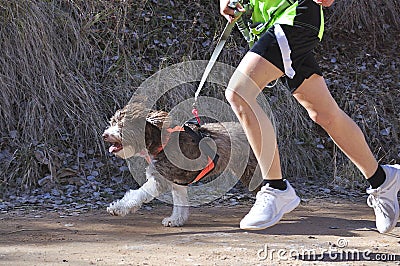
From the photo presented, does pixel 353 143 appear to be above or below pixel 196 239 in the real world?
above

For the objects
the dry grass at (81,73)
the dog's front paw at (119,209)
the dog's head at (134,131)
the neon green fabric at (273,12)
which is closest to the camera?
the neon green fabric at (273,12)

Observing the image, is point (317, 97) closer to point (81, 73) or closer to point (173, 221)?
point (173, 221)

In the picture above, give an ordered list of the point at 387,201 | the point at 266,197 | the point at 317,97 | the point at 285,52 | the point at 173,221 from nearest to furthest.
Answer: the point at 285,52
the point at 266,197
the point at 317,97
the point at 387,201
the point at 173,221

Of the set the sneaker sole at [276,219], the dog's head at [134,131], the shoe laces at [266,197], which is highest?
the dog's head at [134,131]

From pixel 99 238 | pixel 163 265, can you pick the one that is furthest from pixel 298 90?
pixel 99 238

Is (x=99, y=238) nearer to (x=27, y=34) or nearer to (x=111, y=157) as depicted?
(x=111, y=157)

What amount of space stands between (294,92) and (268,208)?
0.80 metres

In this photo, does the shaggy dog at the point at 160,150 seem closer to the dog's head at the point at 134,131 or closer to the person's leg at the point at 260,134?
the dog's head at the point at 134,131

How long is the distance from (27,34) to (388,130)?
4.83m

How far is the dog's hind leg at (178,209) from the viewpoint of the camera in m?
5.76

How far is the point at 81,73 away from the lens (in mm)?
8398

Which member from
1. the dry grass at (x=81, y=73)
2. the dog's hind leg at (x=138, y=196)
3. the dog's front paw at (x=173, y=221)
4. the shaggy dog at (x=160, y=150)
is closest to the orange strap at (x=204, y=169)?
the shaggy dog at (x=160, y=150)

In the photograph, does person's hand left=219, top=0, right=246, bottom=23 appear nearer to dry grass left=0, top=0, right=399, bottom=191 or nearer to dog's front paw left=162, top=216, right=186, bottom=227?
dog's front paw left=162, top=216, right=186, bottom=227

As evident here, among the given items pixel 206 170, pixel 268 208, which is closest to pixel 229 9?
pixel 268 208
